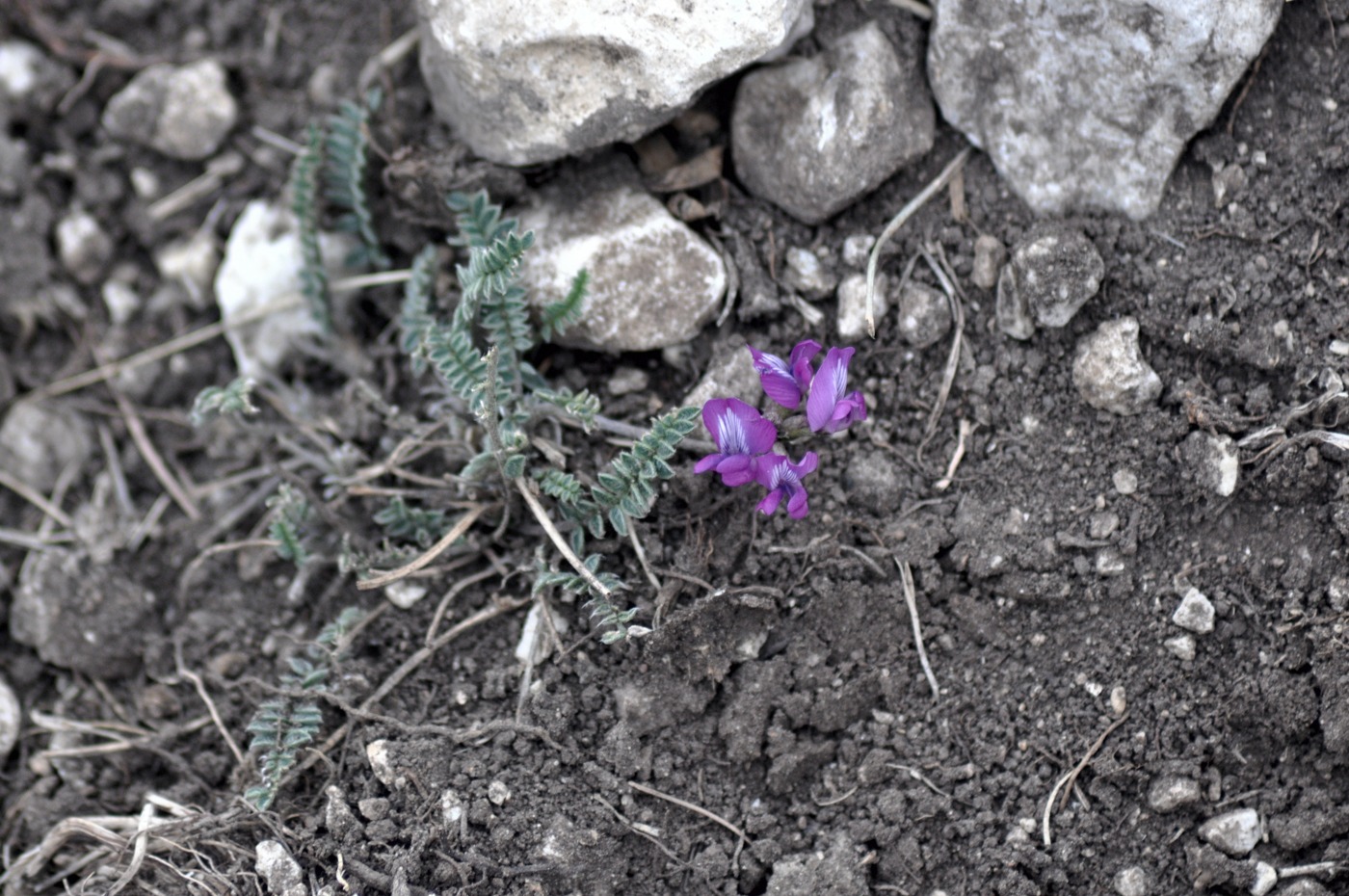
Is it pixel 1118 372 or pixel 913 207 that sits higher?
pixel 913 207

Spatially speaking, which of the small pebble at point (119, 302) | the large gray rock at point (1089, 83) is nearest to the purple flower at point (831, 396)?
the large gray rock at point (1089, 83)

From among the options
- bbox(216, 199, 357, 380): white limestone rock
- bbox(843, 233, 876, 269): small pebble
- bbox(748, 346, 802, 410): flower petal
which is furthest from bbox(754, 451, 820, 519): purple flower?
bbox(216, 199, 357, 380): white limestone rock

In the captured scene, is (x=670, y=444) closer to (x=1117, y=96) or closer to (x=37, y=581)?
(x=1117, y=96)

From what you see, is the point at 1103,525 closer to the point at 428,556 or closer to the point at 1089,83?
the point at 1089,83

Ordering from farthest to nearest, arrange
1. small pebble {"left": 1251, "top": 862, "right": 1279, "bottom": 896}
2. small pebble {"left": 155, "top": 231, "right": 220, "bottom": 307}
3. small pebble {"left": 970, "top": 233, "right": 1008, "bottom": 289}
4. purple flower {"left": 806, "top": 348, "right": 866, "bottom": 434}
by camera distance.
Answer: small pebble {"left": 155, "top": 231, "right": 220, "bottom": 307}, small pebble {"left": 970, "top": 233, "right": 1008, "bottom": 289}, purple flower {"left": 806, "top": 348, "right": 866, "bottom": 434}, small pebble {"left": 1251, "top": 862, "right": 1279, "bottom": 896}

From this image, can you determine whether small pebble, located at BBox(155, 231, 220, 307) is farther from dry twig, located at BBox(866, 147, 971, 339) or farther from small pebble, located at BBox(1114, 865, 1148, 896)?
small pebble, located at BBox(1114, 865, 1148, 896)

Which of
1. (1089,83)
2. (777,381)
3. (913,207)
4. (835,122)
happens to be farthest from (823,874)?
(1089,83)

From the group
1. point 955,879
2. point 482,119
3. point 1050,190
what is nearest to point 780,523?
point 955,879
